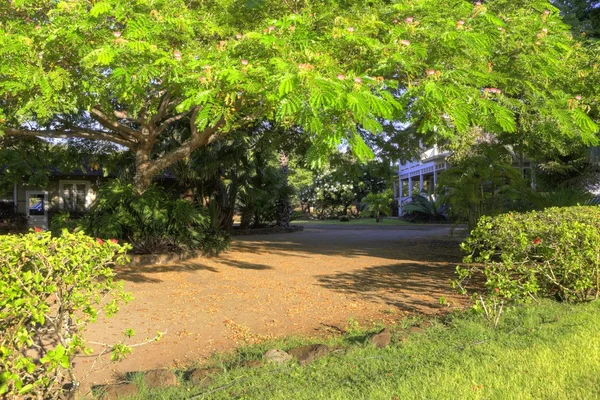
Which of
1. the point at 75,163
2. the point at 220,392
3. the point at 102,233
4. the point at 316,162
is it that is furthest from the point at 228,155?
the point at 220,392

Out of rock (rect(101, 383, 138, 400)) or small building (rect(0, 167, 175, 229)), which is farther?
small building (rect(0, 167, 175, 229))

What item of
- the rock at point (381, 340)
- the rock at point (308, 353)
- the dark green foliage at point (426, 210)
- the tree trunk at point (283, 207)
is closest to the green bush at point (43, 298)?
the rock at point (308, 353)

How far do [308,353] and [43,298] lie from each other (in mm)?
2514

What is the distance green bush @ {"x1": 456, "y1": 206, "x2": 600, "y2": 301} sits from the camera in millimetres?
6098

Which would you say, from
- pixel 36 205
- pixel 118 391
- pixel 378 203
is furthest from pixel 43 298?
pixel 378 203

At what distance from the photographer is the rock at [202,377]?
13.9 ft

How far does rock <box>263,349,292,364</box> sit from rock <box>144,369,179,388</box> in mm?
903

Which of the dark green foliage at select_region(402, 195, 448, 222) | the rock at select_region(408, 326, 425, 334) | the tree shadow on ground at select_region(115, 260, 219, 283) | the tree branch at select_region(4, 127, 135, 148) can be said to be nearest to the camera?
the rock at select_region(408, 326, 425, 334)

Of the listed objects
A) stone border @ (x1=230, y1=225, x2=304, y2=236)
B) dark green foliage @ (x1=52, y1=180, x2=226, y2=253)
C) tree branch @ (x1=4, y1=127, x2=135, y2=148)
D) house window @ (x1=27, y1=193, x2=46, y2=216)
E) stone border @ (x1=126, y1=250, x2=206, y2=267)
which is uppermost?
tree branch @ (x1=4, y1=127, x2=135, y2=148)

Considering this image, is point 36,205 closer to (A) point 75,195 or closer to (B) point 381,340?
(A) point 75,195

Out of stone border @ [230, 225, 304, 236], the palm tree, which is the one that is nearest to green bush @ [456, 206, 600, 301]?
stone border @ [230, 225, 304, 236]

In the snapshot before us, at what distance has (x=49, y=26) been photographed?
23.2ft

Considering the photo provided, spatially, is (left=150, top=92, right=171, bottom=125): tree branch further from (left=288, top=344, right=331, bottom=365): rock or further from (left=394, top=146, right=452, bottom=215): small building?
(left=394, top=146, right=452, bottom=215): small building

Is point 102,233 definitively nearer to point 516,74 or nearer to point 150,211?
point 150,211
